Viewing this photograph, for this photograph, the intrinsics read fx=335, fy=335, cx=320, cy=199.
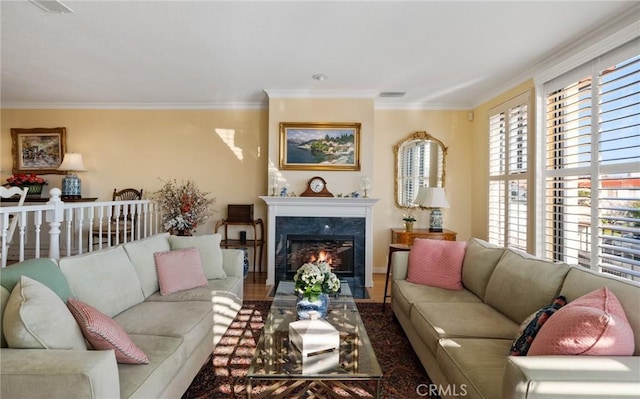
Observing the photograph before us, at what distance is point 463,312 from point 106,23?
11.8ft

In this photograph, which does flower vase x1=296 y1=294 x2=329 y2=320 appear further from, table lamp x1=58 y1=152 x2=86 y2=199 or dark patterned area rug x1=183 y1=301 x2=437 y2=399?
table lamp x1=58 y1=152 x2=86 y2=199

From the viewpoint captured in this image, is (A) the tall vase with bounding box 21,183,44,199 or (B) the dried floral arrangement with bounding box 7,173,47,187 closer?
(B) the dried floral arrangement with bounding box 7,173,47,187

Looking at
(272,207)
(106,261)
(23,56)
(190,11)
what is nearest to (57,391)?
(106,261)

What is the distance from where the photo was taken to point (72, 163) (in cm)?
499

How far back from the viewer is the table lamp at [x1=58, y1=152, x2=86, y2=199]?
16.3ft

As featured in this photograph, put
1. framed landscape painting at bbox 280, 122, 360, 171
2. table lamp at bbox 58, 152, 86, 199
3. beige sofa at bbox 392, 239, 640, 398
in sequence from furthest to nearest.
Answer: table lamp at bbox 58, 152, 86, 199, framed landscape painting at bbox 280, 122, 360, 171, beige sofa at bbox 392, 239, 640, 398

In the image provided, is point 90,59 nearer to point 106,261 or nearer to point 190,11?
point 190,11

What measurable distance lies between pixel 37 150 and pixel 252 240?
3.75 meters

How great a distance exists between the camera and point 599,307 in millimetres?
1474

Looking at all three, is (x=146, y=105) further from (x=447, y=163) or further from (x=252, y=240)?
(x=447, y=163)

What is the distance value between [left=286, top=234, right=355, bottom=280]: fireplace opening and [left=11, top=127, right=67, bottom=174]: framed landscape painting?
159 inches

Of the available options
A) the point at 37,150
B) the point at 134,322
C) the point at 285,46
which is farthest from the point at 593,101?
the point at 37,150

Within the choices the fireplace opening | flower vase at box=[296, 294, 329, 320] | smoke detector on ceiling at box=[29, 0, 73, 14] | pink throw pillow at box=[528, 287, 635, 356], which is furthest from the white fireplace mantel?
pink throw pillow at box=[528, 287, 635, 356]

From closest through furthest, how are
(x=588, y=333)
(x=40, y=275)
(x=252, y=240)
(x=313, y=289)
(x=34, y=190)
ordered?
1. (x=588, y=333)
2. (x=40, y=275)
3. (x=313, y=289)
4. (x=34, y=190)
5. (x=252, y=240)
